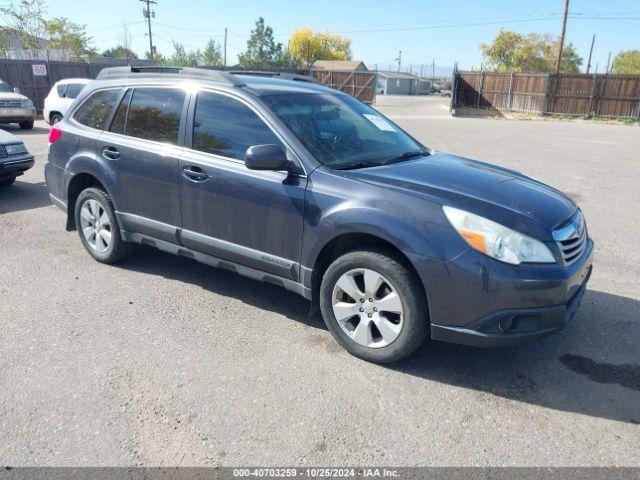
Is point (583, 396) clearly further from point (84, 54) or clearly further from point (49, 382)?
point (84, 54)

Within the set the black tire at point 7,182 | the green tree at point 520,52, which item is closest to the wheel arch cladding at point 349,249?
the black tire at point 7,182

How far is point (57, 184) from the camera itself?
530 cm

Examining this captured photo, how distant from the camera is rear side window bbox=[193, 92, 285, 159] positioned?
381cm

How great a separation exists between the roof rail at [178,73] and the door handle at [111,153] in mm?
735

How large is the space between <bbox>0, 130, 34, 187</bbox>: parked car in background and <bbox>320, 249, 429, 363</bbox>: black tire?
628 centimetres

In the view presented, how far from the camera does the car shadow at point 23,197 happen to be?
24.1ft

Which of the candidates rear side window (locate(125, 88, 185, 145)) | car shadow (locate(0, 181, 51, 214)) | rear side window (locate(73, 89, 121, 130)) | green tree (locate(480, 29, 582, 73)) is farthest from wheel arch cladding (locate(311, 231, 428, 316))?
green tree (locate(480, 29, 582, 73))

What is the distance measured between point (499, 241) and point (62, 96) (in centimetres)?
1647

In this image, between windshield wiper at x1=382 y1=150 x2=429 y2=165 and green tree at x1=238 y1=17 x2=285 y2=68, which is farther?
green tree at x1=238 y1=17 x2=285 y2=68

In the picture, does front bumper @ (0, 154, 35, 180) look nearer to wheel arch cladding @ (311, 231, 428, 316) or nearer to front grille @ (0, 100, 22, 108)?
wheel arch cladding @ (311, 231, 428, 316)

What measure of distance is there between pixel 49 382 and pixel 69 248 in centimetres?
276

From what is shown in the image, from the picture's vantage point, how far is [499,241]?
9.68ft

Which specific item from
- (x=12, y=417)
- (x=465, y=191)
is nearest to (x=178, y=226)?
(x=12, y=417)

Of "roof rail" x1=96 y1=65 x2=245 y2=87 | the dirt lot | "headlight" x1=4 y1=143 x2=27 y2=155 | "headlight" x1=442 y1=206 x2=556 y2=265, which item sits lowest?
the dirt lot
